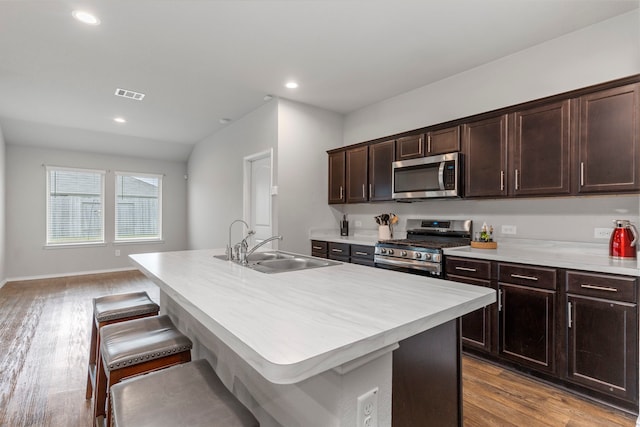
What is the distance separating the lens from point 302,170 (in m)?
4.26

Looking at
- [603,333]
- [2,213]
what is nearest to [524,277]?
[603,333]

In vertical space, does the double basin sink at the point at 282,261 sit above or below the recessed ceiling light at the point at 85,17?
below

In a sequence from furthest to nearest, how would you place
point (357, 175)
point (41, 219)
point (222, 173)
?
point (41, 219) < point (222, 173) < point (357, 175)

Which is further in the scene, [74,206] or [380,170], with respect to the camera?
[74,206]

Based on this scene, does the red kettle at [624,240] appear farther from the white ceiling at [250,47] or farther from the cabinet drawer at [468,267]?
the white ceiling at [250,47]

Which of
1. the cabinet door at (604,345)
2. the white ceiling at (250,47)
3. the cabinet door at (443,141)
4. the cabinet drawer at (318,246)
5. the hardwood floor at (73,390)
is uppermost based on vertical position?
the white ceiling at (250,47)

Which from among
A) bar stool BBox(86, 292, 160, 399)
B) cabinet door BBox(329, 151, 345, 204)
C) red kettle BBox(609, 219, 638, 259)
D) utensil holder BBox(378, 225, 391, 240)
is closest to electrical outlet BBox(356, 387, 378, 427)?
bar stool BBox(86, 292, 160, 399)

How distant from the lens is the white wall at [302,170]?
4.07m

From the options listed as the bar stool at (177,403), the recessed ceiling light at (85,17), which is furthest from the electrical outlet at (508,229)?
the recessed ceiling light at (85,17)

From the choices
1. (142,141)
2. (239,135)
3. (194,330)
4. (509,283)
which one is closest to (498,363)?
(509,283)

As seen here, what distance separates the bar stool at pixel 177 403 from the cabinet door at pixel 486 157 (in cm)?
268

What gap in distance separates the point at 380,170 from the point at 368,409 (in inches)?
124

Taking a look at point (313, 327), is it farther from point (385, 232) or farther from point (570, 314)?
point (385, 232)

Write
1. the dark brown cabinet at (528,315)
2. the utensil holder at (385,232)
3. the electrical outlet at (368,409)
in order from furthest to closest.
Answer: the utensil holder at (385,232), the dark brown cabinet at (528,315), the electrical outlet at (368,409)
